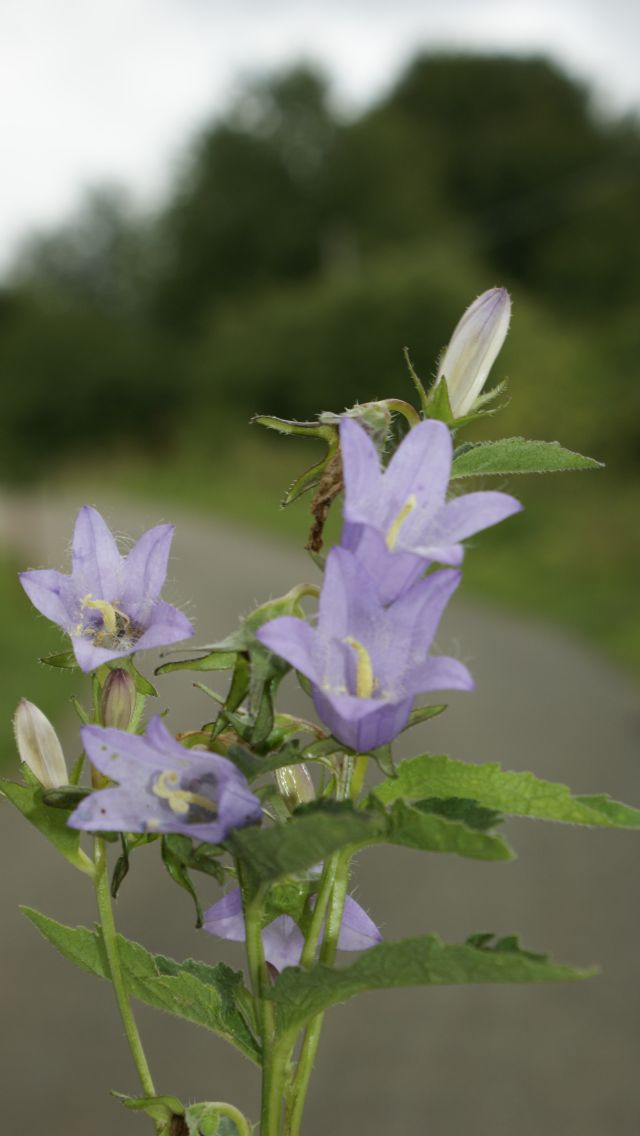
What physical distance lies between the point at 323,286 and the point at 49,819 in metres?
23.4

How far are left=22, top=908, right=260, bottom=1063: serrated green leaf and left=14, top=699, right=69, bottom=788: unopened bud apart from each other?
0.10 metres

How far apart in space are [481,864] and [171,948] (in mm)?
1409

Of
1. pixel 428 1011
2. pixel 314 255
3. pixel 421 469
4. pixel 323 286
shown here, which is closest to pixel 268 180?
pixel 314 255

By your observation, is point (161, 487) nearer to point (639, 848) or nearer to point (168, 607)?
point (639, 848)

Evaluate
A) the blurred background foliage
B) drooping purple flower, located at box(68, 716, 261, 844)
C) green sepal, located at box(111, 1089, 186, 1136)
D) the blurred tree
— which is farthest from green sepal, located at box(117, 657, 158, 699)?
the blurred tree

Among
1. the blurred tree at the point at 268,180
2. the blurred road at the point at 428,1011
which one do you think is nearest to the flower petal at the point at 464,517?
the blurred road at the point at 428,1011

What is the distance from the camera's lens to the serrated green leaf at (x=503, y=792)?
710mm

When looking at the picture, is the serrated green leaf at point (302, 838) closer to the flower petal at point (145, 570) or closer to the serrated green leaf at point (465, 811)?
the serrated green leaf at point (465, 811)

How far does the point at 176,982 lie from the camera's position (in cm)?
78

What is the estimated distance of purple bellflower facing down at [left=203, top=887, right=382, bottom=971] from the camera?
0.81 meters

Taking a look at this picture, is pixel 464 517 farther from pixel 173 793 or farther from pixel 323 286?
pixel 323 286

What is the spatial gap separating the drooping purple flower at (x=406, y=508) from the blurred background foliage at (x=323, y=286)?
405 inches

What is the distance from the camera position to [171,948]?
164 inches

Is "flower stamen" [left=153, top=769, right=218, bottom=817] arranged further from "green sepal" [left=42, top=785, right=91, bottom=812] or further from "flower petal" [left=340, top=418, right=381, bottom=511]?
"flower petal" [left=340, top=418, right=381, bottom=511]
